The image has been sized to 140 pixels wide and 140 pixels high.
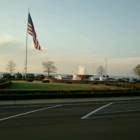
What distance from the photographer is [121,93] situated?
74.9 feet

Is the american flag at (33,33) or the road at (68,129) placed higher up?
the american flag at (33,33)

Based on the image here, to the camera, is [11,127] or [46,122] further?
[46,122]

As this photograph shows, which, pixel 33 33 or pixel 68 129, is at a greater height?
pixel 33 33

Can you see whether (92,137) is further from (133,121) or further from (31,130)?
(133,121)

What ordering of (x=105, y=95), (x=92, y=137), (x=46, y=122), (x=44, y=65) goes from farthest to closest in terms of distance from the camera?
(x=44, y=65) < (x=105, y=95) < (x=46, y=122) < (x=92, y=137)

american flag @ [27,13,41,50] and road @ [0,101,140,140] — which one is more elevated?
american flag @ [27,13,41,50]

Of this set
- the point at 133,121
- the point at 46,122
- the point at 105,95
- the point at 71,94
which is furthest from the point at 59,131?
the point at 105,95

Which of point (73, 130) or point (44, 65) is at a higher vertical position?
point (44, 65)

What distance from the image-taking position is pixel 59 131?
815cm

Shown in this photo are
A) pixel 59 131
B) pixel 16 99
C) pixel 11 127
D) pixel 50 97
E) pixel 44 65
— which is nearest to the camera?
pixel 59 131

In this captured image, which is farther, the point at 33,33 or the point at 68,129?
the point at 33,33

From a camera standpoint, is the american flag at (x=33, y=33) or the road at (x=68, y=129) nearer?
the road at (x=68, y=129)

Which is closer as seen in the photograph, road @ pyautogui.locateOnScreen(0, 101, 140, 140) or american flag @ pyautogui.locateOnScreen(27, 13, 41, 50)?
road @ pyautogui.locateOnScreen(0, 101, 140, 140)

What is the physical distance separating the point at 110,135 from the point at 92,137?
0.70 m
